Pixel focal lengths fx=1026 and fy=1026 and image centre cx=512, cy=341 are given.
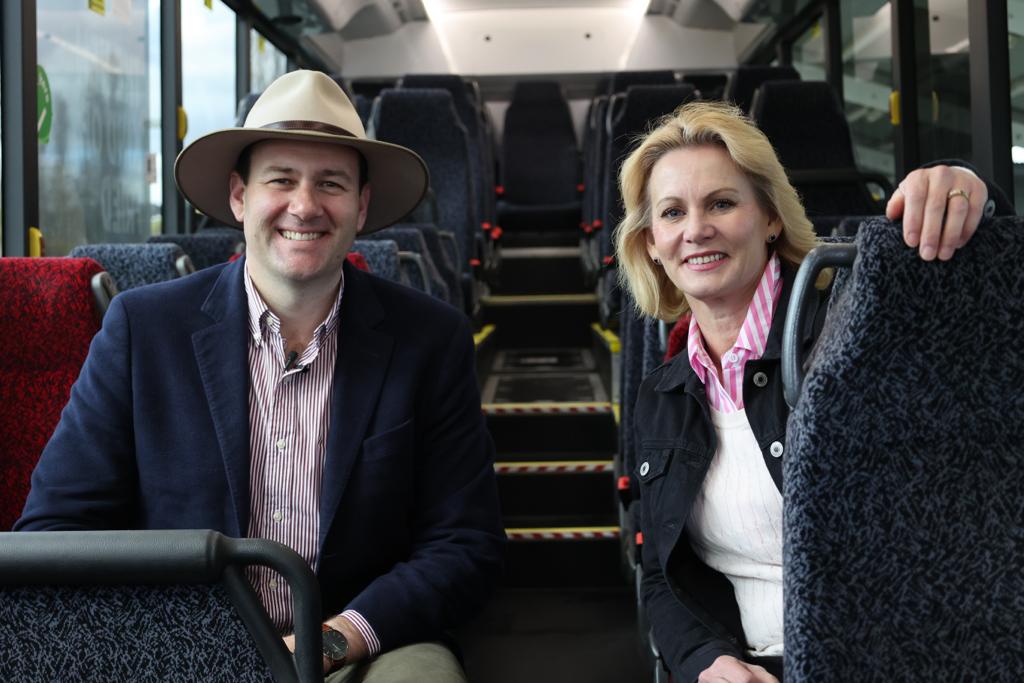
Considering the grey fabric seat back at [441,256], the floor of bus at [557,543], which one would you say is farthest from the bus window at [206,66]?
the floor of bus at [557,543]

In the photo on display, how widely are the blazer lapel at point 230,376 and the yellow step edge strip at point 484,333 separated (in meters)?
3.32

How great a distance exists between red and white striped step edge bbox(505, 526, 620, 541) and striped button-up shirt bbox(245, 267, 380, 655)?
1.96m

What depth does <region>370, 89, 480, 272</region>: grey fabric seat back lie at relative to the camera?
5.67 m

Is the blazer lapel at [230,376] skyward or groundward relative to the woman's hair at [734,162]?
groundward

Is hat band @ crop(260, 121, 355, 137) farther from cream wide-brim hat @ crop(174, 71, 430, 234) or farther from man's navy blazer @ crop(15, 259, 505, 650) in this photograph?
man's navy blazer @ crop(15, 259, 505, 650)

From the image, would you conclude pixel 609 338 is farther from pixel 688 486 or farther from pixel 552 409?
pixel 688 486

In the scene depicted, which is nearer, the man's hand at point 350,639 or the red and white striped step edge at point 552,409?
the man's hand at point 350,639

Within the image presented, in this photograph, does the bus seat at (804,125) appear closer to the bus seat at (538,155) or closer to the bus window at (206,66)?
the bus window at (206,66)

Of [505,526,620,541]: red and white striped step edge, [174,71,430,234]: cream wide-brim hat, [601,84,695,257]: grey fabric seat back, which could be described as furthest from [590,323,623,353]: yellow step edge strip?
[174,71,430,234]: cream wide-brim hat

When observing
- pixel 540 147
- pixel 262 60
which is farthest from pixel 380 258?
pixel 540 147

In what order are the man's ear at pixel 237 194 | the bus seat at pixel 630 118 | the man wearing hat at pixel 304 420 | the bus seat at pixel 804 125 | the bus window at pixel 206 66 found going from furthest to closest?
the bus window at pixel 206 66, the bus seat at pixel 630 118, the bus seat at pixel 804 125, the man's ear at pixel 237 194, the man wearing hat at pixel 304 420

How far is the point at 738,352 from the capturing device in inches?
64.7

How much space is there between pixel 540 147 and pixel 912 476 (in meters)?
8.71

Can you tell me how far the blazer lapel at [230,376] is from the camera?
164cm
